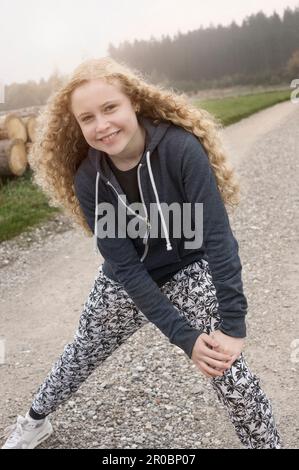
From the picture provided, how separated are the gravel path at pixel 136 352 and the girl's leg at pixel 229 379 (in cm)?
62

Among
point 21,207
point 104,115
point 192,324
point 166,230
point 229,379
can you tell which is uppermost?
point 104,115

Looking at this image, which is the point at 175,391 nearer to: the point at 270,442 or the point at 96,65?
the point at 270,442

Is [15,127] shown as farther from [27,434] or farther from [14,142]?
[27,434]

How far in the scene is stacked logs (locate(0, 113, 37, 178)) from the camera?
962cm

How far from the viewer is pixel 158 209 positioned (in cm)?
237

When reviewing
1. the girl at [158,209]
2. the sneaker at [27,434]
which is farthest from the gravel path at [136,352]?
the girl at [158,209]

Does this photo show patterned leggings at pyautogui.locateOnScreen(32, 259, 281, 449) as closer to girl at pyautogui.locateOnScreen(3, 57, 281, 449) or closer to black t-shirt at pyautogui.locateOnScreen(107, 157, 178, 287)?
girl at pyautogui.locateOnScreen(3, 57, 281, 449)

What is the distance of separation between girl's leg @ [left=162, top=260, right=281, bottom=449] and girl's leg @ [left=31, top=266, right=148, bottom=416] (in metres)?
0.25

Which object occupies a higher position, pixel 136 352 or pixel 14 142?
pixel 136 352

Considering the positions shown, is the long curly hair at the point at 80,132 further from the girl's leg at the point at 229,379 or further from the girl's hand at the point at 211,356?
the girl's hand at the point at 211,356

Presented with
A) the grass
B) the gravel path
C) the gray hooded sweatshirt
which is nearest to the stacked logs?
the grass

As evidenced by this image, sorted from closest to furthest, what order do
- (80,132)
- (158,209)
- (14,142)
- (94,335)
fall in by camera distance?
(158,209), (80,132), (94,335), (14,142)

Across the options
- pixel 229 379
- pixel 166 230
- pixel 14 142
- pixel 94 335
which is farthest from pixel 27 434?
pixel 14 142

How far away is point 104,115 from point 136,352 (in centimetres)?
224
